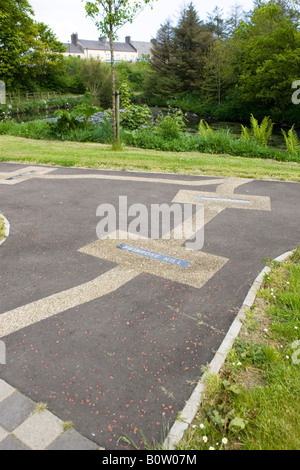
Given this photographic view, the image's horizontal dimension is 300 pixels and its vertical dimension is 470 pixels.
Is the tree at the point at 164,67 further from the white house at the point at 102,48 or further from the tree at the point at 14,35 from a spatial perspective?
the white house at the point at 102,48

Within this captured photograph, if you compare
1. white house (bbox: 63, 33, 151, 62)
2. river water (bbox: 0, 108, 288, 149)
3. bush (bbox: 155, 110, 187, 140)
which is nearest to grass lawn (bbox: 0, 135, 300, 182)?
bush (bbox: 155, 110, 187, 140)

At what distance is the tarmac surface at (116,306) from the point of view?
116 inches

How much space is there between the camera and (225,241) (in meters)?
5.99

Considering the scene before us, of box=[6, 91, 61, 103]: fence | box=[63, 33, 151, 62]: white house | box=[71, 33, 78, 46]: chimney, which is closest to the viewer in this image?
box=[6, 91, 61, 103]: fence

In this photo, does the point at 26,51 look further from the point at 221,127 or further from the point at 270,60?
the point at 270,60

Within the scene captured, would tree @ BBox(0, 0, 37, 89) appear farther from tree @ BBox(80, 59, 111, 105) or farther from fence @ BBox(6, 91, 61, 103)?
tree @ BBox(80, 59, 111, 105)

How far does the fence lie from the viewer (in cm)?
4022

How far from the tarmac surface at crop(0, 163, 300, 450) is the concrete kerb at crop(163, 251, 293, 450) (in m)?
0.06

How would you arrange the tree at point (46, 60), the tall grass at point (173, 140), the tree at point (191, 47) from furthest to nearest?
the tree at point (191, 47)
the tree at point (46, 60)
the tall grass at point (173, 140)

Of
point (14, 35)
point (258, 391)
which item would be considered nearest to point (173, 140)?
point (258, 391)

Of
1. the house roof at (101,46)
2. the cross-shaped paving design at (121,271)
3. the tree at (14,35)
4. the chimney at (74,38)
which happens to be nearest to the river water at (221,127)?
the tree at (14,35)

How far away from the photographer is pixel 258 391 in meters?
3.01

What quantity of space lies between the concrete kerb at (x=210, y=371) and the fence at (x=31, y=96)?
41431mm

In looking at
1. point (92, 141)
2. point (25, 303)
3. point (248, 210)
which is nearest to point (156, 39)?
point (92, 141)
